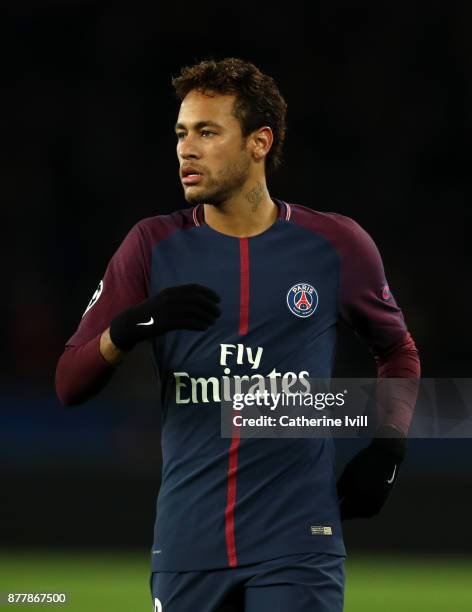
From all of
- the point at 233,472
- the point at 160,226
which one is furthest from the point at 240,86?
the point at 233,472

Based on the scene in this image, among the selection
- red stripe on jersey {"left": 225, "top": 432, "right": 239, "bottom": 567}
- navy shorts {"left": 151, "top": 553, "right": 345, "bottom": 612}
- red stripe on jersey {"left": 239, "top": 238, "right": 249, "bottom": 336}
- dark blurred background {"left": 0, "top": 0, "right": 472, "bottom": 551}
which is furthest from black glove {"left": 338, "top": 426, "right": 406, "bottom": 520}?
dark blurred background {"left": 0, "top": 0, "right": 472, "bottom": 551}

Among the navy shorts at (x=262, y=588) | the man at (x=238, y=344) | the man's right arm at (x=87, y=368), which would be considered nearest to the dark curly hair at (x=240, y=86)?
the man at (x=238, y=344)

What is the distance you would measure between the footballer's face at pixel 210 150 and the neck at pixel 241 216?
27 millimetres

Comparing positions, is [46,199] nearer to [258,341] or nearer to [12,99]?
[12,99]

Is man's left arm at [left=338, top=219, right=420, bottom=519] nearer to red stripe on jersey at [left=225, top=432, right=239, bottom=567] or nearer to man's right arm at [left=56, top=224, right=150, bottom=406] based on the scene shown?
red stripe on jersey at [left=225, top=432, right=239, bottom=567]

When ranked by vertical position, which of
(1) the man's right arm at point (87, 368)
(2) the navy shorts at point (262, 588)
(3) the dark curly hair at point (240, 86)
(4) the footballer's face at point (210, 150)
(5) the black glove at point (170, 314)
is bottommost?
(2) the navy shorts at point (262, 588)

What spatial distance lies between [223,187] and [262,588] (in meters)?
1.20

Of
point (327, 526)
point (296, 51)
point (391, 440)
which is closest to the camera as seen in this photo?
point (327, 526)

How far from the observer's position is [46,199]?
14.5 metres

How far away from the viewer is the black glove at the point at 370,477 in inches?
146

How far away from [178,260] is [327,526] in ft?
2.97

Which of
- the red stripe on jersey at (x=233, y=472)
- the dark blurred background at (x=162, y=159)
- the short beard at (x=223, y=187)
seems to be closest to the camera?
the red stripe on jersey at (x=233, y=472)

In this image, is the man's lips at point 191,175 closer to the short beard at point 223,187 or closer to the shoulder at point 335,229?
the short beard at point 223,187

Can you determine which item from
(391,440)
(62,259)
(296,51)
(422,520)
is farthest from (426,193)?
(391,440)
